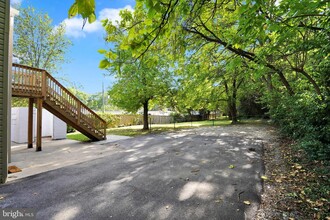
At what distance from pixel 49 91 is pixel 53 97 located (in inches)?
11.3

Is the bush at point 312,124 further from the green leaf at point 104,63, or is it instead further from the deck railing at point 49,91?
the deck railing at point 49,91

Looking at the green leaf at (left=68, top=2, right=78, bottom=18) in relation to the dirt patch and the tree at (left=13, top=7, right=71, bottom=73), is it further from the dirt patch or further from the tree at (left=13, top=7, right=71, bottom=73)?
the tree at (left=13, top=7, right=71, bottom=73)

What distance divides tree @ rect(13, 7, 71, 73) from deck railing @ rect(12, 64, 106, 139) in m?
12.3

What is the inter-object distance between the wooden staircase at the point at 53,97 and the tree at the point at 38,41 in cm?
1234

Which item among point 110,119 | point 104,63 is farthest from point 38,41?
point 104,63

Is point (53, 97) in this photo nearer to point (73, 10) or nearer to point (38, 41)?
point (73, 10)

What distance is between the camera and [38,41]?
17.6 m

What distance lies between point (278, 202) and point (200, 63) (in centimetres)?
486

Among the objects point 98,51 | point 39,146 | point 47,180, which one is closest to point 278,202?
point 98,51

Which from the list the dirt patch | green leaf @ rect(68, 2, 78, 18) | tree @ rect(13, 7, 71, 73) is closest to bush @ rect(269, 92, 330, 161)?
the dirt patch

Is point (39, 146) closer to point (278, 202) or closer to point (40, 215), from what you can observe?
point (40, 215)

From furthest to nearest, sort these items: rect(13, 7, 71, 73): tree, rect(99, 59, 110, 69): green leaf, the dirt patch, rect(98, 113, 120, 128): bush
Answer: rect(98, 113, 120, 128): bush
rect(13, 7, 71, 73): tree
the dirt patch
rect(99, 59, 110, 69): green leaf

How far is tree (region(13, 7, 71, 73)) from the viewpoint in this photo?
16.6 meters

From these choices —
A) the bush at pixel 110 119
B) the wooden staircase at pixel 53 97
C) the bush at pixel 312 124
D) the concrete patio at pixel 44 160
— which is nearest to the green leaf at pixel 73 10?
the concrete patio at pixel 44 160
